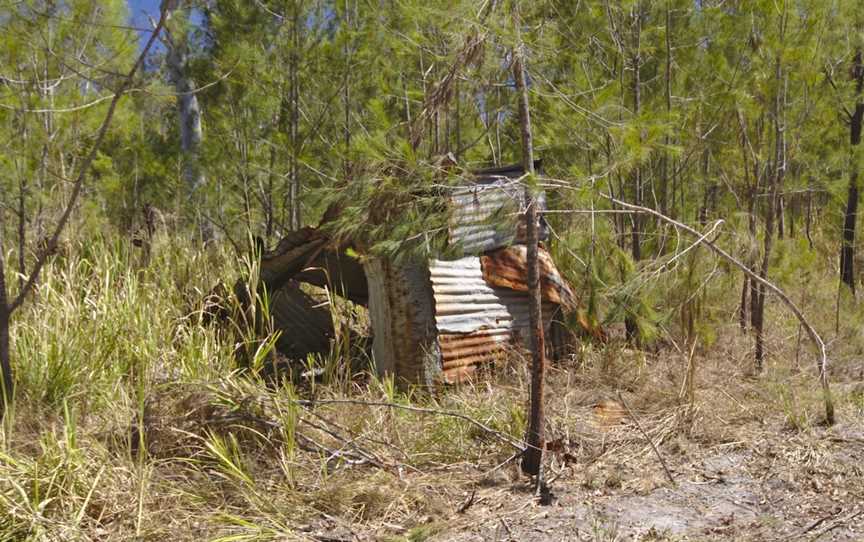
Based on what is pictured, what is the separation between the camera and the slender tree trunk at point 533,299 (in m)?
3.29

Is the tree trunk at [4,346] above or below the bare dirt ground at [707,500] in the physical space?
above

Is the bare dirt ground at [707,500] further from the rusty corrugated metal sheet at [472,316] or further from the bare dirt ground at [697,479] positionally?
the rusty corrugated metal sheet at [472,316]

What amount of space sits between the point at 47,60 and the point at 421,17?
3603mm

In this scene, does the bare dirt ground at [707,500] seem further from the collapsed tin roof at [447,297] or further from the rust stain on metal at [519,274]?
the rust stain on metal at [519,274]

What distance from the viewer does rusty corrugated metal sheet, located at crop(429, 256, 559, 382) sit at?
4.68 m

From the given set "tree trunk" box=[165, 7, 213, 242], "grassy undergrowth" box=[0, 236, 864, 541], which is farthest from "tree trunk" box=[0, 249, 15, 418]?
"tree trunk" box=[165, 7, 213, 242]

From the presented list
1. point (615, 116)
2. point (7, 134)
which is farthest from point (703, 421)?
point (7, 134)

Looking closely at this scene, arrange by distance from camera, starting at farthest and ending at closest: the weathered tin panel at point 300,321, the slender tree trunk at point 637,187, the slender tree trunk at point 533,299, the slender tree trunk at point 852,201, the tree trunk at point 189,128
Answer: the tree trunk at point 189,128 < the slender tree trunk at point 852,201 < the weathered tin panel at point 300,321 < the slender tree trunk at point 637,187 < the slender tree trunk at point 533,299

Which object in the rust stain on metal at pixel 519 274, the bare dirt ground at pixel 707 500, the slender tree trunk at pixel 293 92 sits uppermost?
the slender tree trunk at pixel 293 92

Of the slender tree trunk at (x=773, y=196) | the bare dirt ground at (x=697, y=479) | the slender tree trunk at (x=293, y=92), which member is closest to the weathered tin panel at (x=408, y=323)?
the bare dirt ground at (x=697, y=479)

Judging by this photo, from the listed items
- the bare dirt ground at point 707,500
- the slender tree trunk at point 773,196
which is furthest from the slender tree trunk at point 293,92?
the bare dirt ground at point 707,500

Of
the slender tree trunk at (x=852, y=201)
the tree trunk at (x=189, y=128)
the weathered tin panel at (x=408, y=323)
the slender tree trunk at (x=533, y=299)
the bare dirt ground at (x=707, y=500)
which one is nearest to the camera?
the bare dirt ground at (x=707, y=500)

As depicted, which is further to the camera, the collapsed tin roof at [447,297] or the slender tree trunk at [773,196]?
the slender tree trunk at [773,196]

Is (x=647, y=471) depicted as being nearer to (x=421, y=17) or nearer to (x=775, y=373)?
(x=775, y=373)
